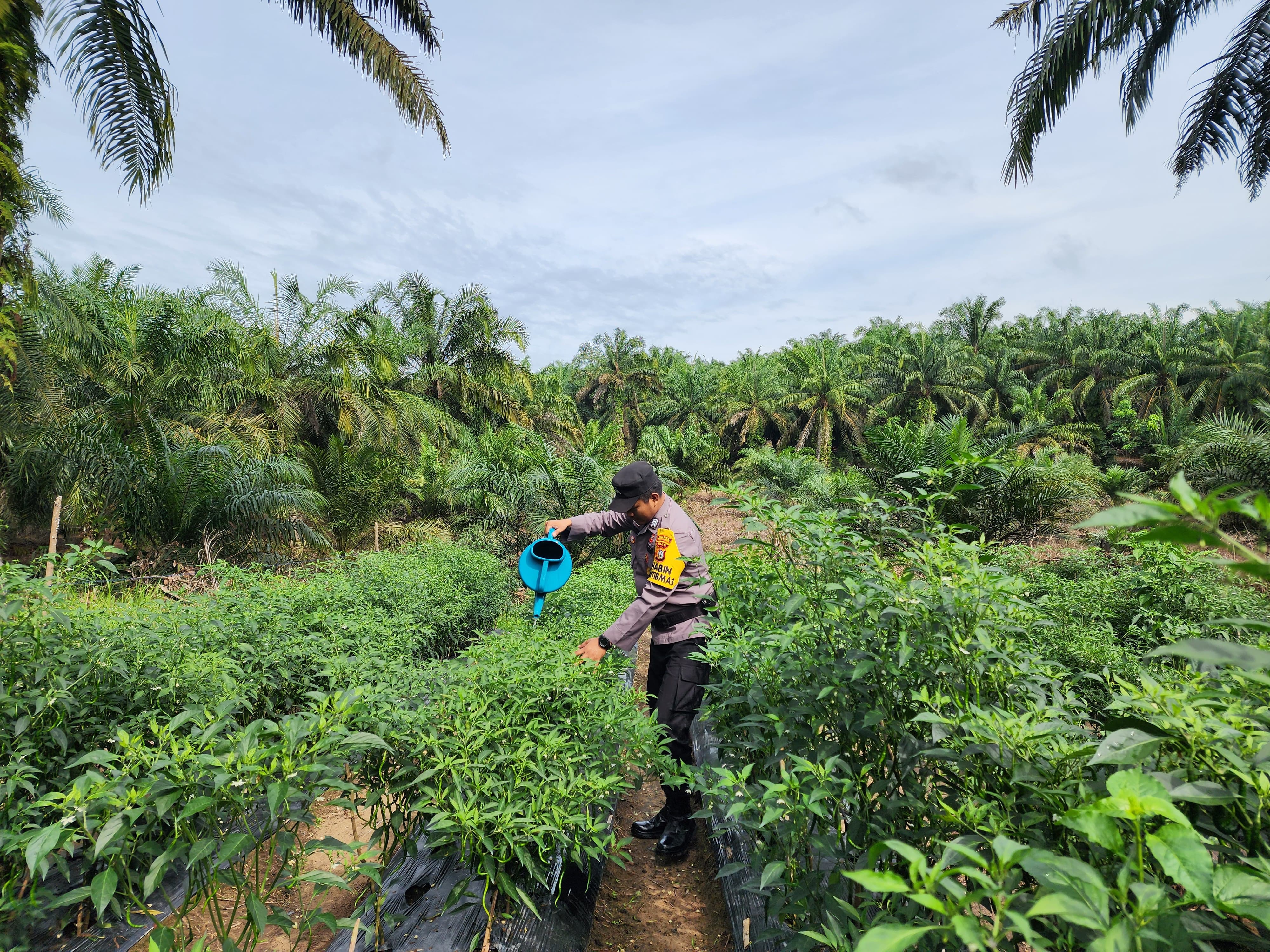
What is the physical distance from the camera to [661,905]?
2.85 meters

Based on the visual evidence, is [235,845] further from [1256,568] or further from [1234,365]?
[1234,365]

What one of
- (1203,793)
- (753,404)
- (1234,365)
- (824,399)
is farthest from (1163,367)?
(1203,793)

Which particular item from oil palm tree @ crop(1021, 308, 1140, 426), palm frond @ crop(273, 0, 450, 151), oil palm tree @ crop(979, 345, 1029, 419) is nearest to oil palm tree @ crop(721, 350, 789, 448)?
oil palm tree @ crop(979, 345, 1029, 419)

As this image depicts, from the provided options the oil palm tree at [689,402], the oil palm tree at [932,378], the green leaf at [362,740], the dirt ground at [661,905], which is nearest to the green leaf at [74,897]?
the green leaf at [362,740]

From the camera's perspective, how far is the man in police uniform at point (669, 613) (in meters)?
3.16

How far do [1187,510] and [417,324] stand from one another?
21083 millimetres

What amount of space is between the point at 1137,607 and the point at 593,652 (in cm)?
346

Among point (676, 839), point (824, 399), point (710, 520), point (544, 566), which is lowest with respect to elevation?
point (676, 839)

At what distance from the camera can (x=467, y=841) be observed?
5.57ft

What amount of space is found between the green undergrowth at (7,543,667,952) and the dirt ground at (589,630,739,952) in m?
0.42

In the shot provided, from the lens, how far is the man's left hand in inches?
111

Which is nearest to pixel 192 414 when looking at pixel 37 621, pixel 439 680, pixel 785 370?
pixel 37 621

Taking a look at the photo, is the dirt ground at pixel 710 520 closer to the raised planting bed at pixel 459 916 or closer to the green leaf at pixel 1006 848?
the raised planting bed at pixel 459 916

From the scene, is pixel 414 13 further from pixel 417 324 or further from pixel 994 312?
pixel 994 312
